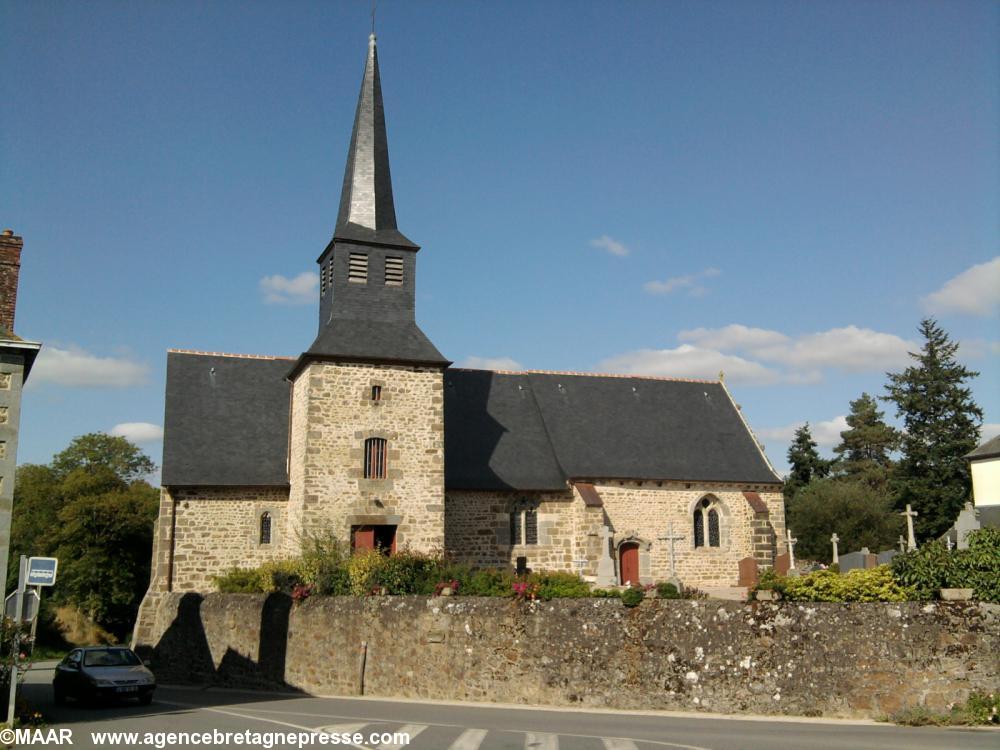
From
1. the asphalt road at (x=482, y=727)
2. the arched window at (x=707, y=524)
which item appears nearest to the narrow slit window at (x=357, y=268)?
the asphalt road at (x=482, y=727)

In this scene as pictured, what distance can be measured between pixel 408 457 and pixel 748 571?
1172cm

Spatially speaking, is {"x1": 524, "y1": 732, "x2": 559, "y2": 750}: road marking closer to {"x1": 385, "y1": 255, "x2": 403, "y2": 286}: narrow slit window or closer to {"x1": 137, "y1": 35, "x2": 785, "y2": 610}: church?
{"x1": 137, "y1": 35, "x2": 785, "y2": 610}: church

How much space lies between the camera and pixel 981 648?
42.1 ft

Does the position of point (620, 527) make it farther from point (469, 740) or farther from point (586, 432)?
point (469, 740)

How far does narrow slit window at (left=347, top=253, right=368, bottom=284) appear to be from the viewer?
24.4 meters

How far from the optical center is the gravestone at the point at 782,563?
26.6 m

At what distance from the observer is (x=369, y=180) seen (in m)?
25.3

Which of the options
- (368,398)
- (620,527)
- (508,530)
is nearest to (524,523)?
(508,530)

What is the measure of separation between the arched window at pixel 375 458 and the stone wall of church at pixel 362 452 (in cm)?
16

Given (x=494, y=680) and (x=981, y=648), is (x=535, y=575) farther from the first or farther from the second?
(x=981, y=648)

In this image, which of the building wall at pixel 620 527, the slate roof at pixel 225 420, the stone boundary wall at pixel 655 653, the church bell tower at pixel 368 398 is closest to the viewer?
the stone boundary wall at pixel 655 653

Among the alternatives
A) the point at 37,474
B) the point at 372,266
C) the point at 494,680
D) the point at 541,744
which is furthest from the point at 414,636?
the point at 37,474

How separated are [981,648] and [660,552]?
14.2 m

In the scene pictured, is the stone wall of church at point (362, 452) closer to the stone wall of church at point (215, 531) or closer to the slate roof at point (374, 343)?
the slate roof at point (374, 343)
